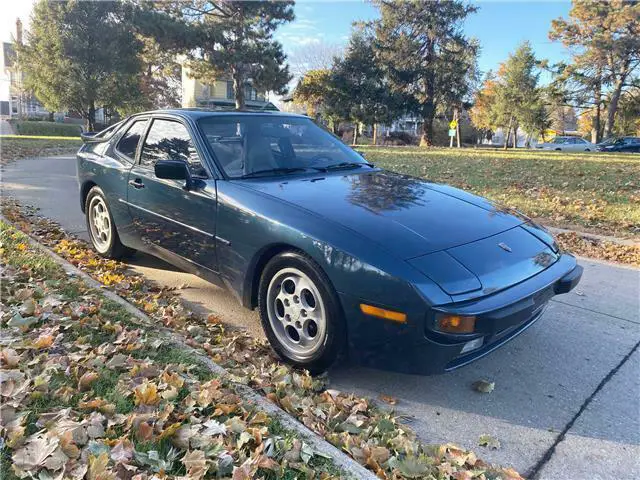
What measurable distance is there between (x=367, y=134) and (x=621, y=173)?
4032 centimetres

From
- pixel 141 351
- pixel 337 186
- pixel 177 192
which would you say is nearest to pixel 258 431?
pixel 141 351

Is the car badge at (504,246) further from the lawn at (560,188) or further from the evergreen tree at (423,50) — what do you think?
the evergreen tree at (423,50)

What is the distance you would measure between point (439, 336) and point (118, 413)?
5.02 feet

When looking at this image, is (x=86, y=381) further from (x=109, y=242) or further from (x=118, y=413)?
(x=109, y=242)

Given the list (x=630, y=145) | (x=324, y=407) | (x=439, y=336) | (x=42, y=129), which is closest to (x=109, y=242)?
(x=324, y=407)

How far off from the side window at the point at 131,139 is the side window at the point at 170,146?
16cm

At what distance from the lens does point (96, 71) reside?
2862 cm

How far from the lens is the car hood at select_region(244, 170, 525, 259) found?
2736 millimetres

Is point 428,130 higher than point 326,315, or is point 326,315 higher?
point 428,130

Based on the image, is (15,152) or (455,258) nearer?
(455,258)

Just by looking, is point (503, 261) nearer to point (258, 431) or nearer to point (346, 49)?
point (258, 431)

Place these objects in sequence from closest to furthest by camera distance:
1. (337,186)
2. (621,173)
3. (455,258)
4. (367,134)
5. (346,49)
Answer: (455,258)
(337,186)
(621,173)
(346,49)
(367,134)

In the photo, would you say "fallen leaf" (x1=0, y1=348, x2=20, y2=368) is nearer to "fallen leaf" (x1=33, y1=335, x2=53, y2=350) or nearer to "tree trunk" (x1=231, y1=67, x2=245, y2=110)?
"fallen leaf" (x1=33, y1=335, x2=53, y2=350)

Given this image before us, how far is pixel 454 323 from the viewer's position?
7.91 feet
